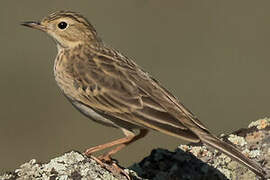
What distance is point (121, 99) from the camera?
26.7ft

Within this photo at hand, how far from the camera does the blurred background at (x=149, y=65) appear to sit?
18125 mm

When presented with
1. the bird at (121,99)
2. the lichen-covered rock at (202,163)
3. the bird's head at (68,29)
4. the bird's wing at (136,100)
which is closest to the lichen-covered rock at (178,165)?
the lichen-covered rock at (202,163)

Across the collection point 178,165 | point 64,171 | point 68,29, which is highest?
point 68,29

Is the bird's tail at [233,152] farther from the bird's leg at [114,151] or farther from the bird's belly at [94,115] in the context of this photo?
the bird's belly at [94,115]

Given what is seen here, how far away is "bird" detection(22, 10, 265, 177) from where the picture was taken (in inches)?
296

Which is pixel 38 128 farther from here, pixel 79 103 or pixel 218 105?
pixel 79 103

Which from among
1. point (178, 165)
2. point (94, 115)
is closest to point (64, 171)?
point (94, 115)

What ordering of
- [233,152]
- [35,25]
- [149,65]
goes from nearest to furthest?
[233,152], [35,25], [149,65]

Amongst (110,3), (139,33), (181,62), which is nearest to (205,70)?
(181,62)

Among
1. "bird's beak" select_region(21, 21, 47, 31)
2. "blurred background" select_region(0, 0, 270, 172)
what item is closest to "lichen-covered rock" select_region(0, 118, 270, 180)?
"bird's beak" select_region(21, 21, 47, 31)

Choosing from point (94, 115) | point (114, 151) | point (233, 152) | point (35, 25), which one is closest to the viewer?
point (233, 152)

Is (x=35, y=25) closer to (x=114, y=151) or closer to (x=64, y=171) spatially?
(x=114, y=151)

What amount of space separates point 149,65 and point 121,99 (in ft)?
44.1

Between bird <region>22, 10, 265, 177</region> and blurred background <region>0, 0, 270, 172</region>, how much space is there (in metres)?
7.55
